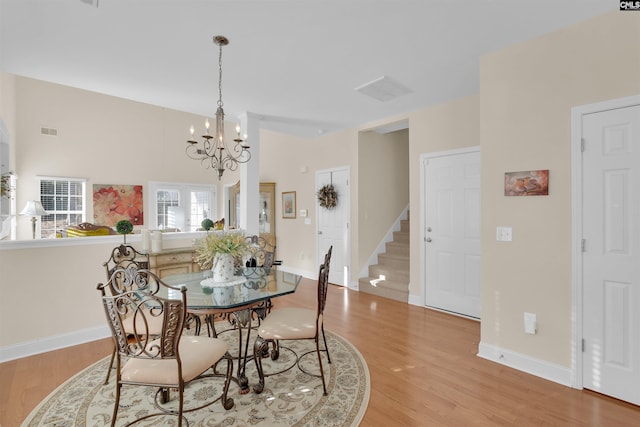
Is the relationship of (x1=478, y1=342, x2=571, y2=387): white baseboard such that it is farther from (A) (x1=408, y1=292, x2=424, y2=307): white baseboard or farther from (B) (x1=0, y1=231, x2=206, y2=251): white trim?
(B) (x1=0, y1=231, x2=206, y2=251): white trim

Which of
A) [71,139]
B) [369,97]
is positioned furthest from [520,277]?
[71,139]

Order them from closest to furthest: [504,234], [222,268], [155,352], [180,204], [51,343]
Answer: [155,352]
[222,268]
[504,234]
[51,343]
[180,204]

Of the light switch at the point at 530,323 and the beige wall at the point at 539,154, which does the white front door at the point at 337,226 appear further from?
the light switch at the point at 530,323

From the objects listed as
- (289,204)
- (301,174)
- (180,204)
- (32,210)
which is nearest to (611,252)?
(301,174)

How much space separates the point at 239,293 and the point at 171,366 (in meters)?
0.63

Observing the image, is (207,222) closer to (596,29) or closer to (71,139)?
(596,29)

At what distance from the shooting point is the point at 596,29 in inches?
88.2

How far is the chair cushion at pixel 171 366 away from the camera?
1658mm

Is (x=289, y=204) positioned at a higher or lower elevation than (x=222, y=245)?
higher

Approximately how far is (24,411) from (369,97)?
425 centimetres

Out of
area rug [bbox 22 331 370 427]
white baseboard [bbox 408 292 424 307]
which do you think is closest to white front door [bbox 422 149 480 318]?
white baseboard [bbox 408 292 424 307]

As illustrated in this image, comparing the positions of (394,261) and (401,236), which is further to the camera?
(401,236)

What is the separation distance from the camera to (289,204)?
671 centimetres

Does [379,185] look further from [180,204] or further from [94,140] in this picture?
[94,140]
